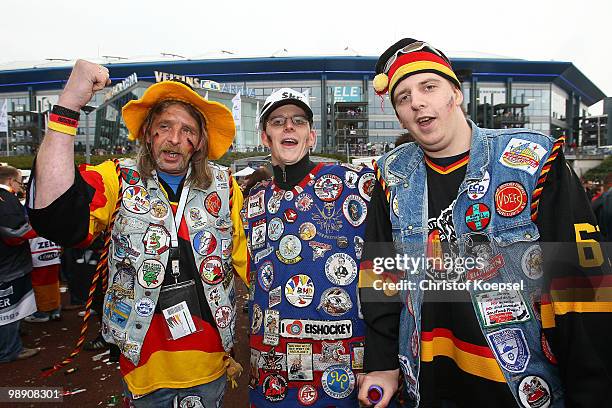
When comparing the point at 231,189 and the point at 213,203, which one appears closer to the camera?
the point at 213,203

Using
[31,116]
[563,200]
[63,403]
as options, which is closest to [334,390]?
[563,200]

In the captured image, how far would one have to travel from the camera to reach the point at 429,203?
187 cm

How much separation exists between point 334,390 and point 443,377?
0.73 metres

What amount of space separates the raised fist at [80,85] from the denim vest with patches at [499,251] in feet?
5.35

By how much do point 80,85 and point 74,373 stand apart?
4282 mm

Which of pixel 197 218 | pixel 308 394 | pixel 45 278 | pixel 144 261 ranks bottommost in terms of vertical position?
pixel 45 278

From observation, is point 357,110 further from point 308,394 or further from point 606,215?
point 308,394

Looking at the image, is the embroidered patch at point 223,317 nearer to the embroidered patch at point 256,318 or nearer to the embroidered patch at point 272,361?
the embroidered patch at point 256,318

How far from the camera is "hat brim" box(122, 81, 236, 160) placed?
2496 millimetres

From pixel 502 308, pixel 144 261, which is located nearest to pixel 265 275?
pixel 144 261

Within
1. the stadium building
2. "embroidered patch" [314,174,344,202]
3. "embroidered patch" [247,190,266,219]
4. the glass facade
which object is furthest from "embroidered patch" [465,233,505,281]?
the glass facade

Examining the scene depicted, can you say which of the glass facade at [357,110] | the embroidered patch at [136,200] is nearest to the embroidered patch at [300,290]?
the embroidered patch at [136,200]

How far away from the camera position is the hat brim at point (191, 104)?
2.50 metres

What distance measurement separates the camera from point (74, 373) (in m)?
4.84
